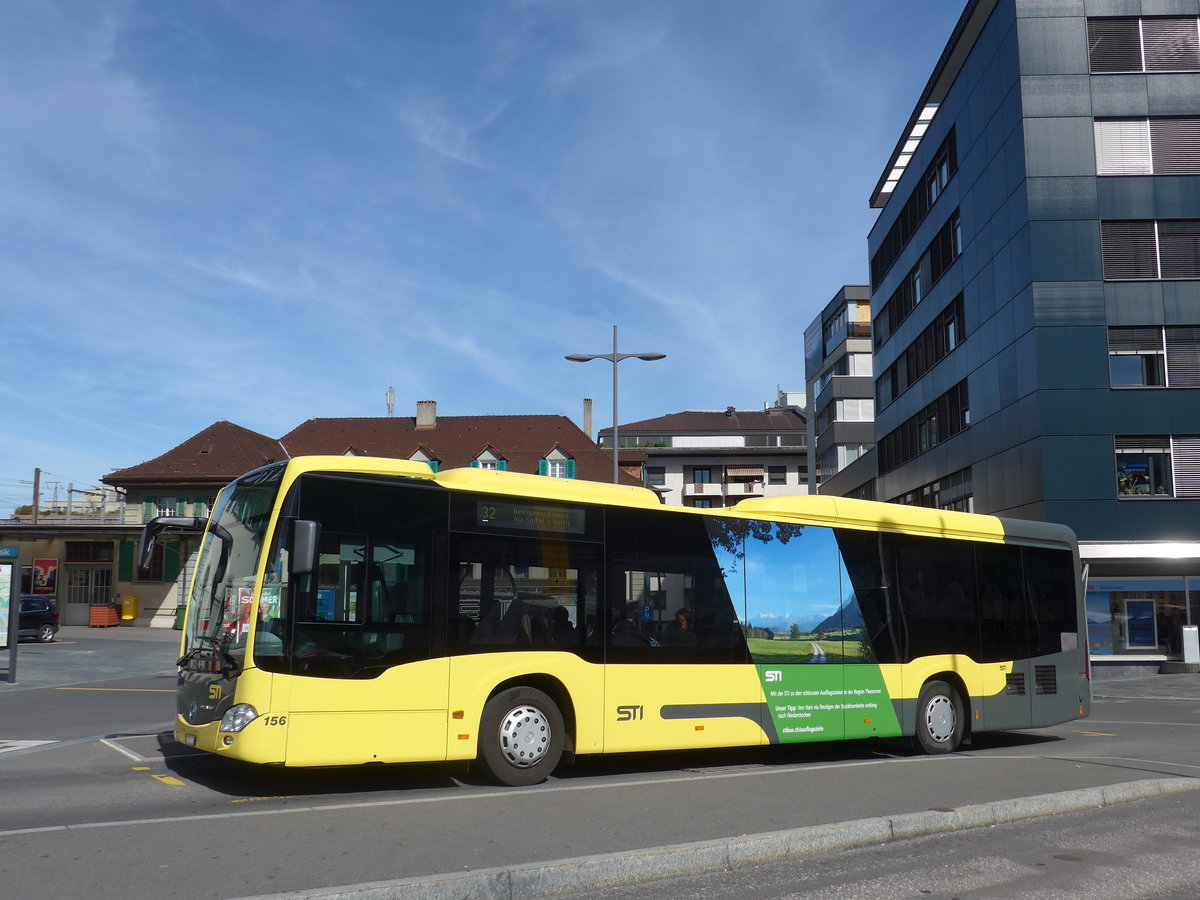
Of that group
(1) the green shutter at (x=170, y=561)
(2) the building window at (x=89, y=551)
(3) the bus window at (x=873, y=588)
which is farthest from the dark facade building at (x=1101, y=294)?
(2) the building window at (x=89, y=551)

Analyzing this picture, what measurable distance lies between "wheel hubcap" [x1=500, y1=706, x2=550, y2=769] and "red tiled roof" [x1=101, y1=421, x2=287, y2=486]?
164 feet

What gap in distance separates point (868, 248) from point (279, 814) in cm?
4754

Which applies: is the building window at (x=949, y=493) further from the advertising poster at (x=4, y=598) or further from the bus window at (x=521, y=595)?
the bus window at (x=521, y=595)

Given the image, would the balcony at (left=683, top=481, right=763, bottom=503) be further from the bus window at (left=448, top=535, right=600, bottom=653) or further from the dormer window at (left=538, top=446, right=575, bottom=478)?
the bus window at (left=448, top=535, right=600, bottom=653)

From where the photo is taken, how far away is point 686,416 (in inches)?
3917

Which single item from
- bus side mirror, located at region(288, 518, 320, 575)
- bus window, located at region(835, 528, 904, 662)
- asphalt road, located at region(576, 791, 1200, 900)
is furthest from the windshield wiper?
bus window, located at region(835, 528, 904, 662)

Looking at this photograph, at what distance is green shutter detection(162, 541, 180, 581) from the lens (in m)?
54.2

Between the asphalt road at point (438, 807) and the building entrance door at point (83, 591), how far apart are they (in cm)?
4553

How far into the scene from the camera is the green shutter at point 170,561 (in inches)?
2136

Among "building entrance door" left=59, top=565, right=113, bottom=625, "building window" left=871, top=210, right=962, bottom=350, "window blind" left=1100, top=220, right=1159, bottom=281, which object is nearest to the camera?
"window blind" left=1100, top=220, right=1159, bottom=281

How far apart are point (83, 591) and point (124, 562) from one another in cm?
283

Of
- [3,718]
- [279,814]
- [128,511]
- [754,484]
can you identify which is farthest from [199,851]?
[754,484]

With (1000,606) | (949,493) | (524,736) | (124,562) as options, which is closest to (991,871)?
(524,736)

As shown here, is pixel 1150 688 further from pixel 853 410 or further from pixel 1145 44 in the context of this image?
pixel 853 410
